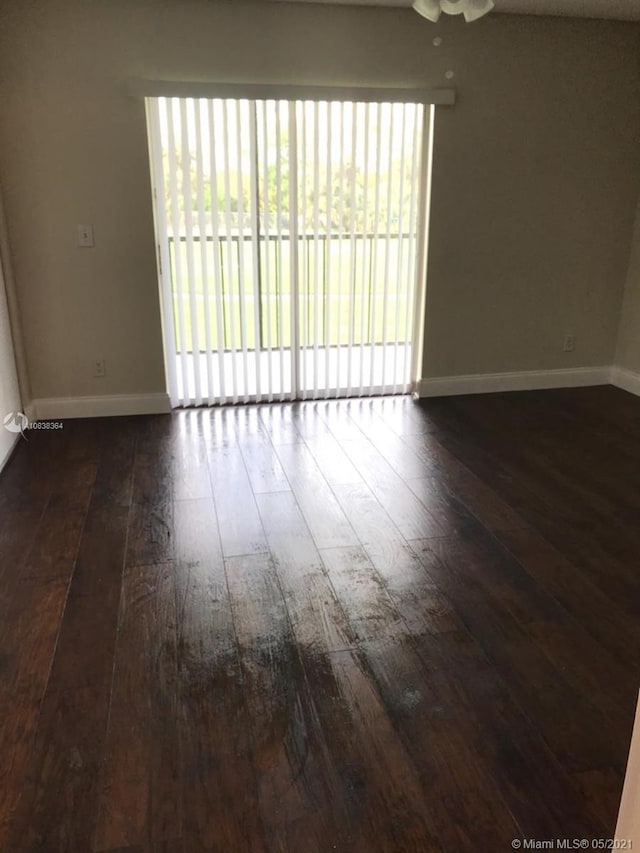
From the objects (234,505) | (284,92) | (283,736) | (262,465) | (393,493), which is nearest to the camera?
(283,736)

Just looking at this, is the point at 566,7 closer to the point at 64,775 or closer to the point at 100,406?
the point at 100,406

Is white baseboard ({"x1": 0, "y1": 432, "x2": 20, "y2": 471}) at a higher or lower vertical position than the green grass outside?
lower

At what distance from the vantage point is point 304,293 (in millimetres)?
4332

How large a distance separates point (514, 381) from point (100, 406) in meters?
2.89

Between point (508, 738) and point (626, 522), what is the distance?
1.51 meters

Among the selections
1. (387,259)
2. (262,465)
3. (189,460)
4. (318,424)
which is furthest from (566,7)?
(189,460)

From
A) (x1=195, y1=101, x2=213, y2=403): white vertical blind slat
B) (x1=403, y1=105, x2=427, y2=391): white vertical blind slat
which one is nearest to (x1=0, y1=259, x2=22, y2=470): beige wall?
(x1=195, y1=101, x2=213, y2=403): white vertical blind slat

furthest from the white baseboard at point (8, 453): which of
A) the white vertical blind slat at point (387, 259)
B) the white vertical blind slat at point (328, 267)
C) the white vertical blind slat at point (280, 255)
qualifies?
the white vertical blind slat at point (387, 259)

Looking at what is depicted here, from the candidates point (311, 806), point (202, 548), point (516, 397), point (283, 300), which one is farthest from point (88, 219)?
point (311, 806)

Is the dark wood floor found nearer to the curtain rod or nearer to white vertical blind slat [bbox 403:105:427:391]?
white vertical blind slat [bbox 403:105:427:391]

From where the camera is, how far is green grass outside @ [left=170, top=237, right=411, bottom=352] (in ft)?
13.6

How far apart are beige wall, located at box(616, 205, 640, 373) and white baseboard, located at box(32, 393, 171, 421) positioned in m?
3.29

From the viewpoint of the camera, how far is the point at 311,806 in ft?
5.19

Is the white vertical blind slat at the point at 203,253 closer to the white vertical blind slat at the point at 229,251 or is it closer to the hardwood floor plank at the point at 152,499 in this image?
the white vertical blind slat at the point at 229,251
